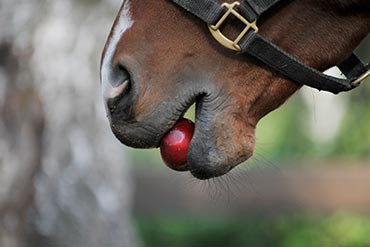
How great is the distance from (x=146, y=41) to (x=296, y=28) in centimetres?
47

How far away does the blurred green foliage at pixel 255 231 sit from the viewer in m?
9.41

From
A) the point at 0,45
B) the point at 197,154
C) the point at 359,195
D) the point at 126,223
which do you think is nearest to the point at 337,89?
the point at 197,154

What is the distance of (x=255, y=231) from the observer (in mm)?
9773

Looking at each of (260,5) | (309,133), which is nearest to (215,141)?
(260,5)

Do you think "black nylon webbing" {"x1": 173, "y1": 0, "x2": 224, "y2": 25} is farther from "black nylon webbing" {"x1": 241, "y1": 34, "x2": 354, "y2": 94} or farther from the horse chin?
the horse chin

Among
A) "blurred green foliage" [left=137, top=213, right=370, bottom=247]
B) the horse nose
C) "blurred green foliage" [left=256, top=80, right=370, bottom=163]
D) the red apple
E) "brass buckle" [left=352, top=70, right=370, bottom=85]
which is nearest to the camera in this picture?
the horse nose

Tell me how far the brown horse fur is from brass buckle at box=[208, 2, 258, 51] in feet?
0.10

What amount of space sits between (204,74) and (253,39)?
0.60ft

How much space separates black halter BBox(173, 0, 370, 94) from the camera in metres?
3.28

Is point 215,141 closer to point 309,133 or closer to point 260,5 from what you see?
point 260,5

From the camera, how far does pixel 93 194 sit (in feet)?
23.7

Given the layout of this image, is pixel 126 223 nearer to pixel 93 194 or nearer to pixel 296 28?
pixel 93 194

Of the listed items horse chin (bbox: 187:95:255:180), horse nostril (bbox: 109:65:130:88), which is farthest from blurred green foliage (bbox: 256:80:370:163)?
horse nostril (bbox: 109:65:130:88)

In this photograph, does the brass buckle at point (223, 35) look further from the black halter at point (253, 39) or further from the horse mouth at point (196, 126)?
the horse mouth at point (196, 126)
